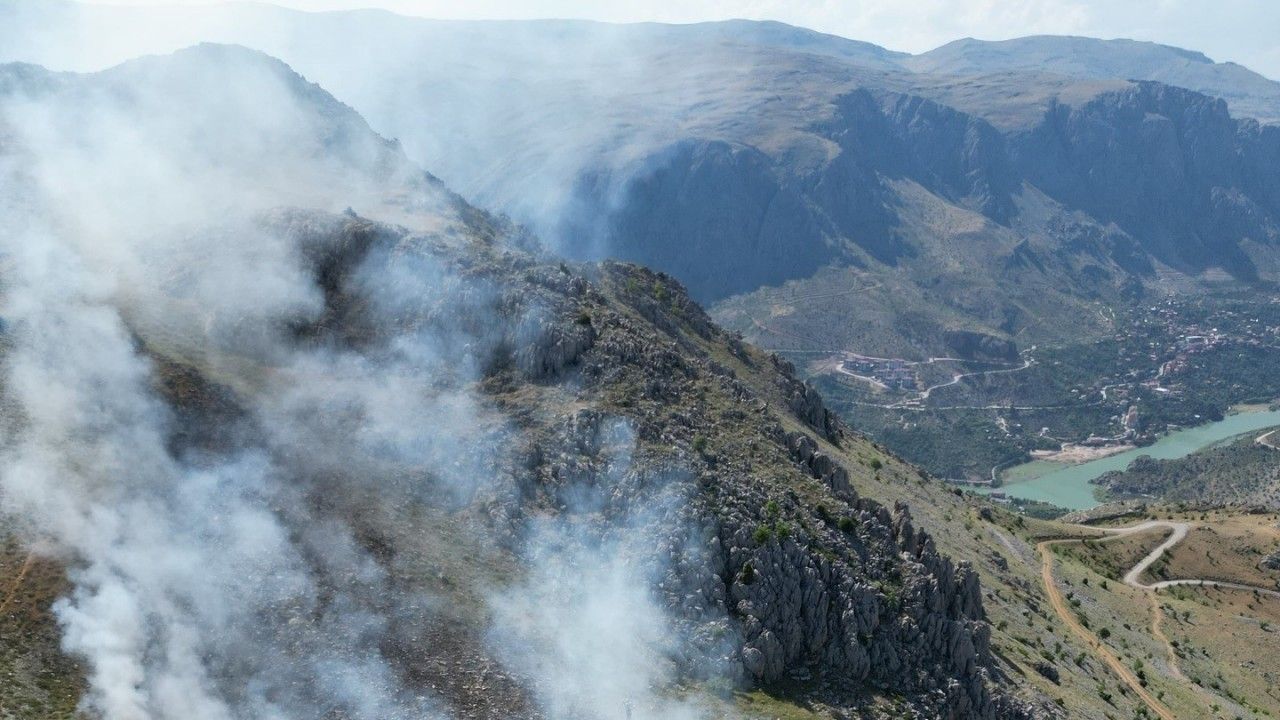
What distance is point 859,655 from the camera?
53.7m

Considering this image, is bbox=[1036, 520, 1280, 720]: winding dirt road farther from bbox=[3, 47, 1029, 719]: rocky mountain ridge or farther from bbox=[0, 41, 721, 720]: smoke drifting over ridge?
bbox=[0, 41, 721, 720]: smoke drifting over ridge

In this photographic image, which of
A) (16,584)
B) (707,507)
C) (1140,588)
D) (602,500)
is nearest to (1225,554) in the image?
(1140,588)

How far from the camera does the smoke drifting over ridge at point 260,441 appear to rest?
44281 mm

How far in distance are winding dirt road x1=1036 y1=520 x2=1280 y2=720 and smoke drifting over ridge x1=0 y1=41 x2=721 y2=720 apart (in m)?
46.6

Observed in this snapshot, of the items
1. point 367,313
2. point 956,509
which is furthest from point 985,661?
point 956,509

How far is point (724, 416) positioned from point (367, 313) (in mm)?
25394

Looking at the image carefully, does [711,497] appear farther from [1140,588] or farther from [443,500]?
[1140,588]

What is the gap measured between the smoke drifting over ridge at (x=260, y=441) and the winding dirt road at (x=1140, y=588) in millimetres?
46606

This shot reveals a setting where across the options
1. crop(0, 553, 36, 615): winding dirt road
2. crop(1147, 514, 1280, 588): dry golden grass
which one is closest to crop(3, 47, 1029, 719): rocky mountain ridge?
crop(0, 553, 36, 615): winding dirt road

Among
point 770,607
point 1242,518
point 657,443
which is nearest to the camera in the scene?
point 770,607

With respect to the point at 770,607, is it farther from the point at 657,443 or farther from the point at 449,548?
the point at 449,548

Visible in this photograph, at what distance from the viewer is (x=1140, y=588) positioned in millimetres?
111312

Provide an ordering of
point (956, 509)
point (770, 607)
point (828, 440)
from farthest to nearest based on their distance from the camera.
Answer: point (956, 509), point (828, 440), point (770, 607)

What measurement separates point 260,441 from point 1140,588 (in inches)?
3825
